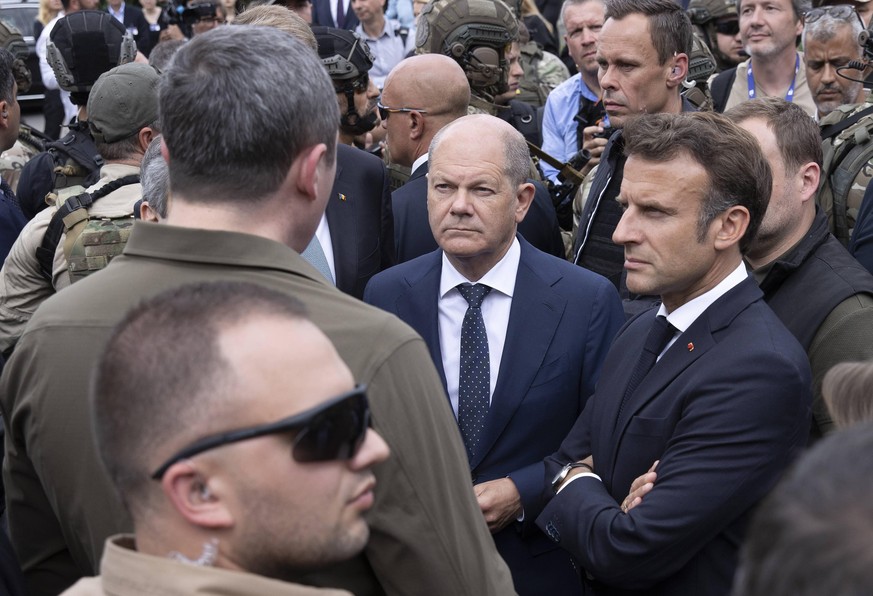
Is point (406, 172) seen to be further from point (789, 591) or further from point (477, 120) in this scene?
point (789, 591)

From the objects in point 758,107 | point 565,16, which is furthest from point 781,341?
point 565,16

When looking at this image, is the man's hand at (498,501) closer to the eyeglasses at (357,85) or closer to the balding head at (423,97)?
the balding head at (423,97)

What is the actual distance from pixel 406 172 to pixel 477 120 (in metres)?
1.58

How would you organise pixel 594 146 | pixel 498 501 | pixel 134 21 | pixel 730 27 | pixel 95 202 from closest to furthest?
pixel 498 501
pixel 95 202
pixel 594 146
pixel 730 27
pixel 134 21

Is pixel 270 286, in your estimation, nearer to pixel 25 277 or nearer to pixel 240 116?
pixel 240 116

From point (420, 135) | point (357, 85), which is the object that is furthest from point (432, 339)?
point (357, 85)

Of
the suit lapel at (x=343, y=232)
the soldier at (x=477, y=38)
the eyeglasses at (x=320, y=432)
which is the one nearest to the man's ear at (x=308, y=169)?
the eyeglasses at (x=320, y=432)

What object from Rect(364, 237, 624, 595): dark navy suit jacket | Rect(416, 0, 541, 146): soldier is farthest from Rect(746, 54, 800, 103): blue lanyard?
Rect(364, 237, 624, 595): dark navy suit jacket

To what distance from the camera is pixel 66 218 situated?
418 cm

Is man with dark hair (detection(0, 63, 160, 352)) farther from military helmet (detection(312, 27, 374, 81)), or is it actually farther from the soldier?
the soldier

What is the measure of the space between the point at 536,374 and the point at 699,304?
2.23 ft

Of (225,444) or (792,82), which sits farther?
(792,82)

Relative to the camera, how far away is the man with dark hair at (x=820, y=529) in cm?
111

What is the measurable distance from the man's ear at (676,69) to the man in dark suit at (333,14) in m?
6.76
